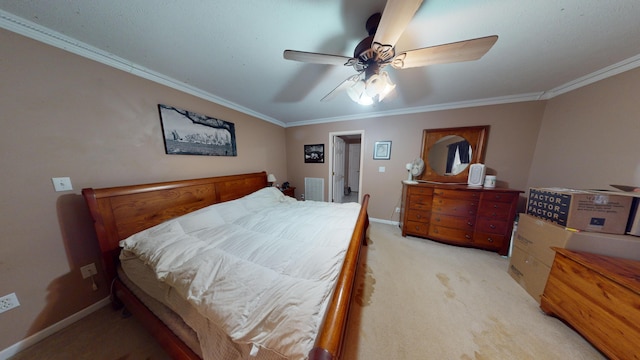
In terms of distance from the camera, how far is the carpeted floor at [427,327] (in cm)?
114

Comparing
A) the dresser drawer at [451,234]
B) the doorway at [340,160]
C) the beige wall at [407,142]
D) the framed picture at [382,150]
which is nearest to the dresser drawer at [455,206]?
the dresser drawer at [451,234]

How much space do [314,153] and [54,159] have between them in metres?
3.04

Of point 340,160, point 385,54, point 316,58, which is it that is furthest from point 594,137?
point 340,160

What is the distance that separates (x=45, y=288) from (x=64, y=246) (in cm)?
31

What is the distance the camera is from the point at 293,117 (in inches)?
129

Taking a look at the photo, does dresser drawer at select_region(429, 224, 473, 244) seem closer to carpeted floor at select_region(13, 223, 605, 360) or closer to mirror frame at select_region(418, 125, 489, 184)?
carpeted floor at select_region(13, 223, 605, 360)

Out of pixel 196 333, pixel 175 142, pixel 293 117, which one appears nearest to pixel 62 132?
pixel 175 142

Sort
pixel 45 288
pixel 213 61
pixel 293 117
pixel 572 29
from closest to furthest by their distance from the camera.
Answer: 1. pixel 572 29
2. pixel 45 288
3. pixel 213 61
4. pixel 293 117

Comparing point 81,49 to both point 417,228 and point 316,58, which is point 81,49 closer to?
point 316,58

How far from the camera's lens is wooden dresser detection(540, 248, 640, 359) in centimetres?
97

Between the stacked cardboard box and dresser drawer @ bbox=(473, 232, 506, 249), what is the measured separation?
45 cm

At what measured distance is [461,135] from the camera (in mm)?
2625

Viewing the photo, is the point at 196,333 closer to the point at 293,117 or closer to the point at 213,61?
the point at 213,61

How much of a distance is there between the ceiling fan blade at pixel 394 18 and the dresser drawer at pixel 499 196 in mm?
2434
